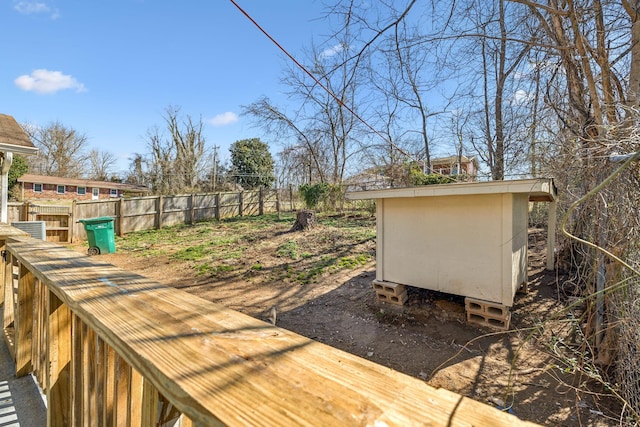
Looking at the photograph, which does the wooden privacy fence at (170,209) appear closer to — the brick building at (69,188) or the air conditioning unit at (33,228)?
the air conditioning unit at (33,228)

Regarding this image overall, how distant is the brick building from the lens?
23.0 meters

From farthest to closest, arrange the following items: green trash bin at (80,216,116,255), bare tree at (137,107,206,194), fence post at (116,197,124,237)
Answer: bare tree at (137,107,206,194), fence post at (116,197,124,237), green trash bin at (80,216,116,255)

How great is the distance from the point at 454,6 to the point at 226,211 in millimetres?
12502

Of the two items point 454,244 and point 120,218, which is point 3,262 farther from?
point 120,218

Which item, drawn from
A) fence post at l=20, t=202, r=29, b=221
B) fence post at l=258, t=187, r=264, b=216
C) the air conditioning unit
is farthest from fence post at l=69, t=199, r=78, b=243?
fence post at l=258, t=187, r=264, b=216

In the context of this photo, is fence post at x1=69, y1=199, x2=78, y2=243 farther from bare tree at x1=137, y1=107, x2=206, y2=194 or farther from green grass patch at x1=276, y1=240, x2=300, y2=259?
bare tree at x1=137, y1=107, x2=206, y2=194

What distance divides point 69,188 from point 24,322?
Answer: 3117cm

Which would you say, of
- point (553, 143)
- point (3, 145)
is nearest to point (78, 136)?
point (3, 145)

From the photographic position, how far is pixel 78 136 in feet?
83.9

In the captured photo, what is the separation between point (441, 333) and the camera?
329 centimetres

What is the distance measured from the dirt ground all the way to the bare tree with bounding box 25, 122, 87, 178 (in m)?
27.9

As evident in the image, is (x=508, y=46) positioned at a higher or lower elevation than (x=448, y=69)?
higher

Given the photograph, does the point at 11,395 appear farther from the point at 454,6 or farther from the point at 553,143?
the point at 454,6

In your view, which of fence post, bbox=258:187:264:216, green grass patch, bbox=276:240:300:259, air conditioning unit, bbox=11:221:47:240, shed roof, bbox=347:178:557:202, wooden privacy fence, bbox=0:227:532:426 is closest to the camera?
wooden privacy fence, bbox=0:227:532:426
